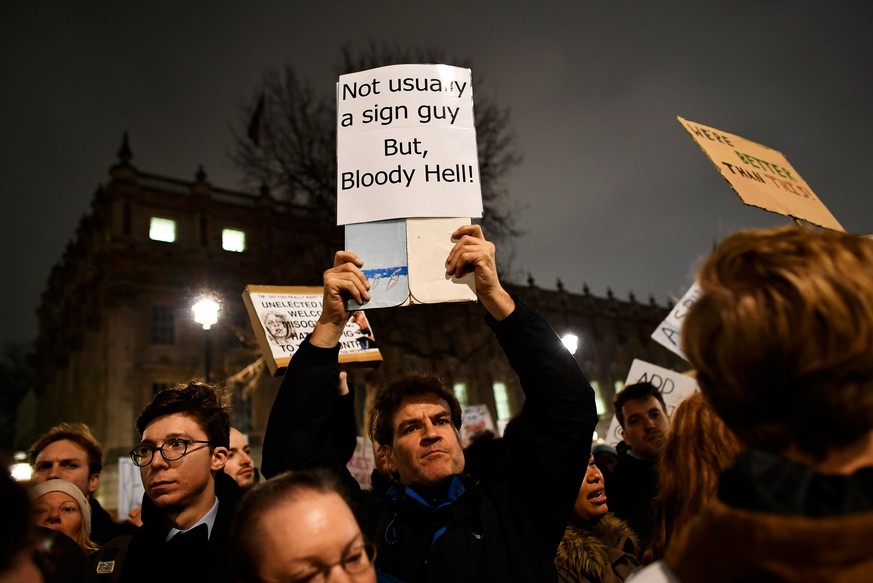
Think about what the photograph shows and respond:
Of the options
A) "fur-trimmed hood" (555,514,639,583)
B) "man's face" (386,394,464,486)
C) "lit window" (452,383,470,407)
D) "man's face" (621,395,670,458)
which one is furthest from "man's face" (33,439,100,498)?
"lit window" (452,383,470,407)

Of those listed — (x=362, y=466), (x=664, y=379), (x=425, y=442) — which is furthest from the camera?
(x=362, y=466)

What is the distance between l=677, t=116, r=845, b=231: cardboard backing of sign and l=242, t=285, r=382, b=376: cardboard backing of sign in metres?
2.73

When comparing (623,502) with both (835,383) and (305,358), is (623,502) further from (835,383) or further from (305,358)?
(835,383)

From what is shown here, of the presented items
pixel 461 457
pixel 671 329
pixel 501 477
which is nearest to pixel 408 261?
pixel 461 457

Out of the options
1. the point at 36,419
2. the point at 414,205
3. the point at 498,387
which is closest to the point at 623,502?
the point at 414,205

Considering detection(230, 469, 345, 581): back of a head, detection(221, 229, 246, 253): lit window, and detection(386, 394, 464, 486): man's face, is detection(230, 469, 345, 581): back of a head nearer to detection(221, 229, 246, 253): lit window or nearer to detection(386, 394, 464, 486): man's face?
detection(386, 394, 464, 486): man's face

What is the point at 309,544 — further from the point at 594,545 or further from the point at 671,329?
the point at 671,329

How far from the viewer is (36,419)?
161ft

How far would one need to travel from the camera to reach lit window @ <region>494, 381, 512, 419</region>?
131 feet

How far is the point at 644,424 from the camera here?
4516 millimetres

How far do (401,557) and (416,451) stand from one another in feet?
1.44

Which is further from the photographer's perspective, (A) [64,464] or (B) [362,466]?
(B) [362,466]

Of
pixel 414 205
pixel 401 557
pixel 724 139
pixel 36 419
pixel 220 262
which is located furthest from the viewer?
pixel 36 419

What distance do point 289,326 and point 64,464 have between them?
1729mm
